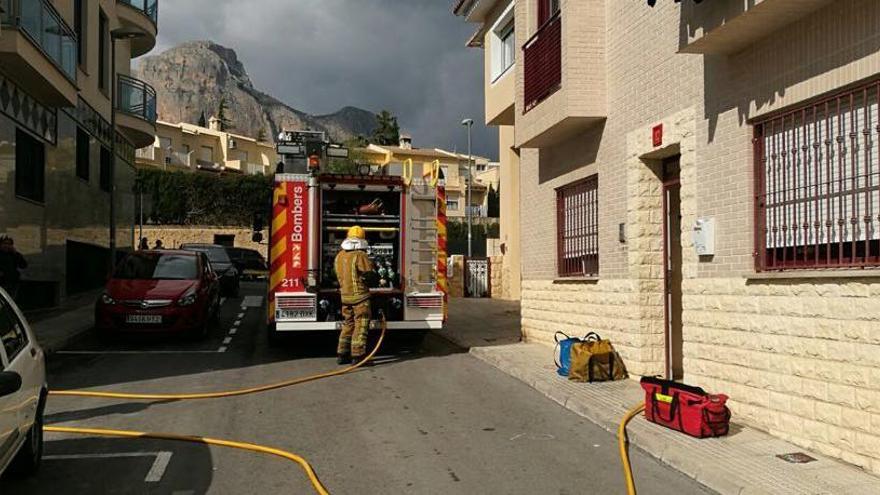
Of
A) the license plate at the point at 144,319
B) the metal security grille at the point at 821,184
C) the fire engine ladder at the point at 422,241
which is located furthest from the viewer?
the license plate at the point at 144,319

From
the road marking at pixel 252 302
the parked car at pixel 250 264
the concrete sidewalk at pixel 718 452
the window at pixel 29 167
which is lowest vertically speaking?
the concrete sidewalk at pixel 718 452

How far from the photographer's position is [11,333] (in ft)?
17.6

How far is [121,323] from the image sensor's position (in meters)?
12.5

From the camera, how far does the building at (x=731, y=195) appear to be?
573 cm

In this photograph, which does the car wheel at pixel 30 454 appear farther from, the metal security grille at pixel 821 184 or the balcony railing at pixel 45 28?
the balcony railing at pixel 45 28

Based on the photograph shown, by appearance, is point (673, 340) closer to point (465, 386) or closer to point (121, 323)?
point (465, 386)

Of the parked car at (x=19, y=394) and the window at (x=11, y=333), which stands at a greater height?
the window at (x=11, y=333)

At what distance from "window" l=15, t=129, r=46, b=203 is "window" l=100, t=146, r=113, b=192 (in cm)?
592

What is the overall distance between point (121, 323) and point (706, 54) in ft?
32.4

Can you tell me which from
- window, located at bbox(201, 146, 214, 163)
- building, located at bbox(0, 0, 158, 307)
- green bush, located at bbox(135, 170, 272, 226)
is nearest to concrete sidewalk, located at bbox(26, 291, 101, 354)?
building, located at bbox(0, 0, 158, 307)

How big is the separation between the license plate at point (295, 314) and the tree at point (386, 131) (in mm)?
71239

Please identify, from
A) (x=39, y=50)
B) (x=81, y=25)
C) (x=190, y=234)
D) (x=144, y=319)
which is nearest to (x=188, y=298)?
(x=144, y=319)

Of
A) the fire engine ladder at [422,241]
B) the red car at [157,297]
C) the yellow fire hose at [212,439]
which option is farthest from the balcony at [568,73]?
the red car at [157,297]

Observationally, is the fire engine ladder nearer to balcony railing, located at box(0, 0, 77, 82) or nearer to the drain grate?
the drain grate
